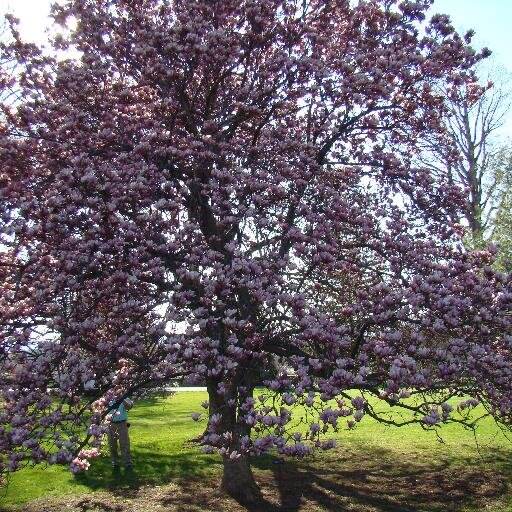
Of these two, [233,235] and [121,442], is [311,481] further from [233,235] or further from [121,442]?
[233,235]

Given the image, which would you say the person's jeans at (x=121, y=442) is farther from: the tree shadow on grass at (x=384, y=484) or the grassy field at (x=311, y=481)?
the tree shadow on grass at (x=384, y=484)

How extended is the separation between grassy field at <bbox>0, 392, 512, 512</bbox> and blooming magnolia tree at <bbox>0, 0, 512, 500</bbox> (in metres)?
1.17

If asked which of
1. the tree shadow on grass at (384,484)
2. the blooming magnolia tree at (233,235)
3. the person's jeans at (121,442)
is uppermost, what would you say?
the blooming magnolia tree at (233,235)

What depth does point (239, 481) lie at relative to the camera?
11.4 m

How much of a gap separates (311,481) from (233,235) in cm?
647

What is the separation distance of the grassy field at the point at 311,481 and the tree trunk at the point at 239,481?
0.79 ft

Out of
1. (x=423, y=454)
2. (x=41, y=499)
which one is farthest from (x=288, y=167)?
(x=423, y=454)

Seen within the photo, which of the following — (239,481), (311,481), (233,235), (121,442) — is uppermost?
(233,235)

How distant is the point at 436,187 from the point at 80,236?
8.12m

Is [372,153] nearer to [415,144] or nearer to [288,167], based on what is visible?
[415,144]

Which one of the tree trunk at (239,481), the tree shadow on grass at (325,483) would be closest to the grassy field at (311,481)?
the tree shadow on grass at (325,483)

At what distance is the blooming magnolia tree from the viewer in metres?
7.81

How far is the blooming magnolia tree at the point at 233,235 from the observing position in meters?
7.81

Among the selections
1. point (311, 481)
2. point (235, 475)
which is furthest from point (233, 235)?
point (311, 481)
